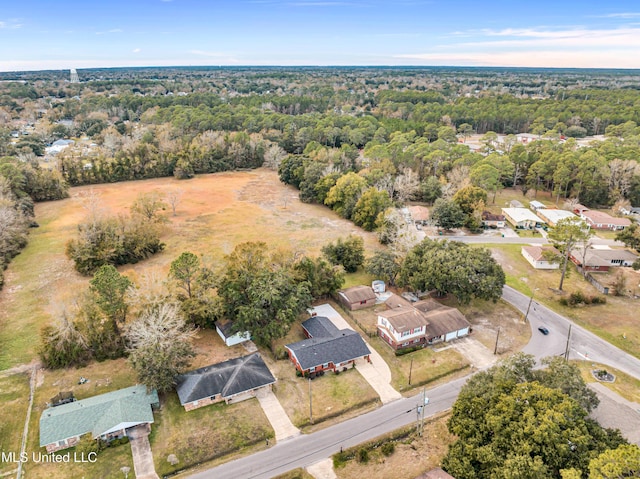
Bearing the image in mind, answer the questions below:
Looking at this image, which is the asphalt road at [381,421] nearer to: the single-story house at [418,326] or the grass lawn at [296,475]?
the grass lawn at [296,475]

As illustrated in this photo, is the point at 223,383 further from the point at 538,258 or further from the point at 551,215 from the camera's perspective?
the point at 551,215

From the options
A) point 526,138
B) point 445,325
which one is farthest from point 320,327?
point 526,138

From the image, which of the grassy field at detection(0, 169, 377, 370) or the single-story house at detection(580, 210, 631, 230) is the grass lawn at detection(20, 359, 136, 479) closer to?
the grassy field at detection(0, 169, 377, 370)

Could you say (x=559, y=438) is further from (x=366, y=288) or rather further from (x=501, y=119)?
(x=501, y=119)

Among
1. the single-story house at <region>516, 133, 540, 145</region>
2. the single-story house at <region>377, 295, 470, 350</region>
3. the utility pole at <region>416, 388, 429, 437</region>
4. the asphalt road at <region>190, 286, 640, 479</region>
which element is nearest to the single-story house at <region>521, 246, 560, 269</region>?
the asphalt road at <region>190, 286, 640, 479</region>

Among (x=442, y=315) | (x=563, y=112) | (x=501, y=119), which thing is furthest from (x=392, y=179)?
(x=563, y=112)

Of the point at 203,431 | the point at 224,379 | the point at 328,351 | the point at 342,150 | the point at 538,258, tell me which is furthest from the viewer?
the point at 342,150

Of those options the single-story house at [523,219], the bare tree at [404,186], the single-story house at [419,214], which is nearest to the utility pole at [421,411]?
the single-story house at [419,214]

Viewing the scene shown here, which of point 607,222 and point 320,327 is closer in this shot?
point 320,327
